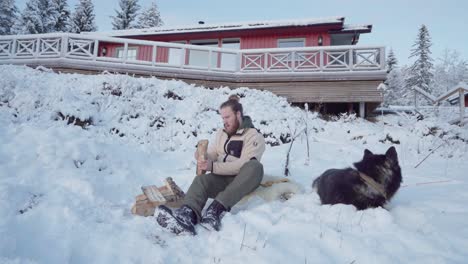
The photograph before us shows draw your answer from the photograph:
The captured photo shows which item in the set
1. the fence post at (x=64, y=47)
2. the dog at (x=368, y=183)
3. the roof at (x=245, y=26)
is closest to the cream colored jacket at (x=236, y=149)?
the dog at (x=368, y=183)

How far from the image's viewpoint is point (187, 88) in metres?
9.00

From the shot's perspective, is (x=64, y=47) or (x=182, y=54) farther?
(x=182, y=54)

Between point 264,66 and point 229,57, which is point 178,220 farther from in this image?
point 229,57

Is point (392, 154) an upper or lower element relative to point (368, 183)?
upper

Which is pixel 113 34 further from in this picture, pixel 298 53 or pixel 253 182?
pixel 253 182

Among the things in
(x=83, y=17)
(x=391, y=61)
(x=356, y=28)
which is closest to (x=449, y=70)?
(x=391, y=61)

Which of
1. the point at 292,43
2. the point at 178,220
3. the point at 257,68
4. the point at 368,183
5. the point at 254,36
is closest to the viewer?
the point at 178,220

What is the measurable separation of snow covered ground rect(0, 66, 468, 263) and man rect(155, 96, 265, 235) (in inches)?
4.6

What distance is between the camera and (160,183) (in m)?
3.85

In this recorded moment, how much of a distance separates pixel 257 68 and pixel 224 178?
30.4 feet

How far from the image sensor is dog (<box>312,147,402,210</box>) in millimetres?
2570

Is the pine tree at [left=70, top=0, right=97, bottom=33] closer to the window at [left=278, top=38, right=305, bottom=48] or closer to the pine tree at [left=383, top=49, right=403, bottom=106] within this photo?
the window at [left=278, top=38, right=305, bottom=48]

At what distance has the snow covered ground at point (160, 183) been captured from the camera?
5.86 ft

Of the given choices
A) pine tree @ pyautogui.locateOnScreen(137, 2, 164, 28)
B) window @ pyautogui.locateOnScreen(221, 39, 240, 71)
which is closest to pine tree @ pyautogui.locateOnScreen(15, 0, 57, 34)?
pine tree @ pyautogui.locateOnScreen(137, 2, 164, 28)
